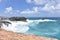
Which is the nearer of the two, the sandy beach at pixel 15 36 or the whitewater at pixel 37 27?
the sandy beach at pixel 15 36

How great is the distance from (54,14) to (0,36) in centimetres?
152

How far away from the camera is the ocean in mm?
4027

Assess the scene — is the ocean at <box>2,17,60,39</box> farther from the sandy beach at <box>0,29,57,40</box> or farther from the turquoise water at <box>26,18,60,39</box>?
the sandy beach at <box>0,29,57,40</box>

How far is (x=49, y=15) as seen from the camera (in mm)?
4051

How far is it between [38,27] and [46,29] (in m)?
0.23

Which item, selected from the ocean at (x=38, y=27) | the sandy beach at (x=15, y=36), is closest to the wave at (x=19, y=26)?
the ocean at (x=38, y=27)

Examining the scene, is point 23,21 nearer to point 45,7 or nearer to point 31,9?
point 31,9

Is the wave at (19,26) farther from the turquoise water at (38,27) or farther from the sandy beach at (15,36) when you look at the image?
the sandy beach at (15,36)

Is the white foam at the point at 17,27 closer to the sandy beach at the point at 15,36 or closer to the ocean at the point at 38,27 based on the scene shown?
the ocean at the point at 38,27

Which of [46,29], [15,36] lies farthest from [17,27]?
[46,29]

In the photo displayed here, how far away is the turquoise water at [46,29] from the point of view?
158 inches

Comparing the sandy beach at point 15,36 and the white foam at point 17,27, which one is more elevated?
the white foam at point 17,27

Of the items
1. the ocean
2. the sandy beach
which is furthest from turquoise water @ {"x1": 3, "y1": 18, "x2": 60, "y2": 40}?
the sandy beach

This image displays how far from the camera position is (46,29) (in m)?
4.08
